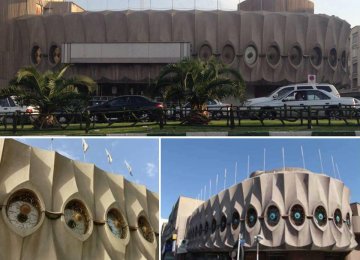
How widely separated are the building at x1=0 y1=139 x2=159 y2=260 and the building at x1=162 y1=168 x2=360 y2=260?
8462mm

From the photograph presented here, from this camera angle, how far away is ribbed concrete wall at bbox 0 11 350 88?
57406mm

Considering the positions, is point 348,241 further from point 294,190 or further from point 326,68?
point 326,68

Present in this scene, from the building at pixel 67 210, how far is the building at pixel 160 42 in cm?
4039

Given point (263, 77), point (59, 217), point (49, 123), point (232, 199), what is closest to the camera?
point (59, 217)

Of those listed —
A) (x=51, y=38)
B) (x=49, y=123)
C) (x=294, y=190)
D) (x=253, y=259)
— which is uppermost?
(x=51, y=38)

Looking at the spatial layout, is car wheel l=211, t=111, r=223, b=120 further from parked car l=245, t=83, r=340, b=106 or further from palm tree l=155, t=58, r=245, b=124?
parked car l=245, t=83, r=340, b=106

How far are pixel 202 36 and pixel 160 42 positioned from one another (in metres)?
4.63

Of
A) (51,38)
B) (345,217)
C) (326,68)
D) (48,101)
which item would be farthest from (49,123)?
(326,68)

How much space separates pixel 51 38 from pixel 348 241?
41578 mm

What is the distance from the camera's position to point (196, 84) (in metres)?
23.5

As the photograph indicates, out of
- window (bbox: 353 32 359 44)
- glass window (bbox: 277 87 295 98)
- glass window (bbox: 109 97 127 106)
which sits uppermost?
window (bbox: 353 32 359 44)

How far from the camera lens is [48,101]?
76.8 ft

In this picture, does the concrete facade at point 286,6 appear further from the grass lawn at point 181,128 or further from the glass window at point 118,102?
the grass lawn at point 181,128

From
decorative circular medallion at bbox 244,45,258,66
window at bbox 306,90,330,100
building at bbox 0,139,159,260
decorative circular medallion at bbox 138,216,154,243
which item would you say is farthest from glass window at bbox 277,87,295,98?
decorative circular medallion at bbox 244,45,258,66
